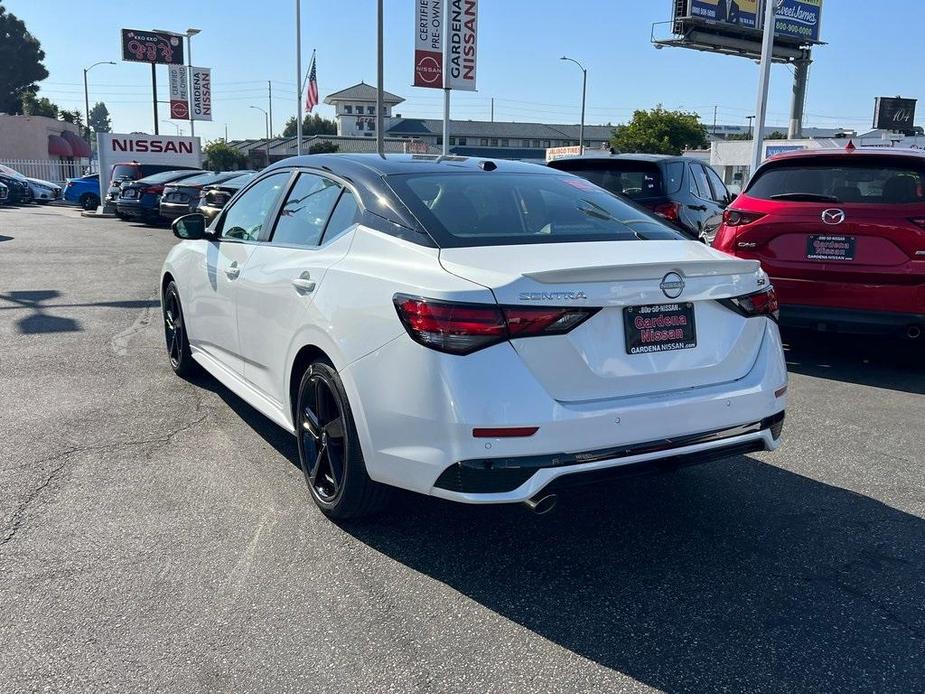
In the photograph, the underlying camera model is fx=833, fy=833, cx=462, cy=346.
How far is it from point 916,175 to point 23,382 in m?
6.69

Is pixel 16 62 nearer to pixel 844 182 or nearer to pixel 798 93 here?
pixel 798 93

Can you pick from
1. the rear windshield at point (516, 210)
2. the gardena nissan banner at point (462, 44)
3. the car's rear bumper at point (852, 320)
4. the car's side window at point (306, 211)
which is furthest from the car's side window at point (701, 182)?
the gardena nissan banner at point (462, 44)

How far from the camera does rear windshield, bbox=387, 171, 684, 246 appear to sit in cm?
351

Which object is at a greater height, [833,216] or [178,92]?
[178,92]

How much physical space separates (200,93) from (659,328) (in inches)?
1478

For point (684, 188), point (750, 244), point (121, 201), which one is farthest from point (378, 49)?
point (750, 244)

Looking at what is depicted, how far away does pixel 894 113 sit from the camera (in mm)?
62188

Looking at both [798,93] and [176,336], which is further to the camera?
[798,93]

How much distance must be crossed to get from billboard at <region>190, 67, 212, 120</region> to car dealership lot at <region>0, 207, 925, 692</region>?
3421cm

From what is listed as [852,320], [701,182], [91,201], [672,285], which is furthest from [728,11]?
[672,285]

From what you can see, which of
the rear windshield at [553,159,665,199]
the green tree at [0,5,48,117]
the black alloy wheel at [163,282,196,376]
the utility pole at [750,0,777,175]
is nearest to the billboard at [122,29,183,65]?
the utility pole at [750,0,777,175]

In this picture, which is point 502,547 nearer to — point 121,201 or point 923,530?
point 923,530

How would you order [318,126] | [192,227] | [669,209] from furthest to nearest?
[318,126] < [669,209] < [192,227]

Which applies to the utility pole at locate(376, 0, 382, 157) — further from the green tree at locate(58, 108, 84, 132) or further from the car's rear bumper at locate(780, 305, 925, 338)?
the green tree at locate(58, 108, 84, 132)
